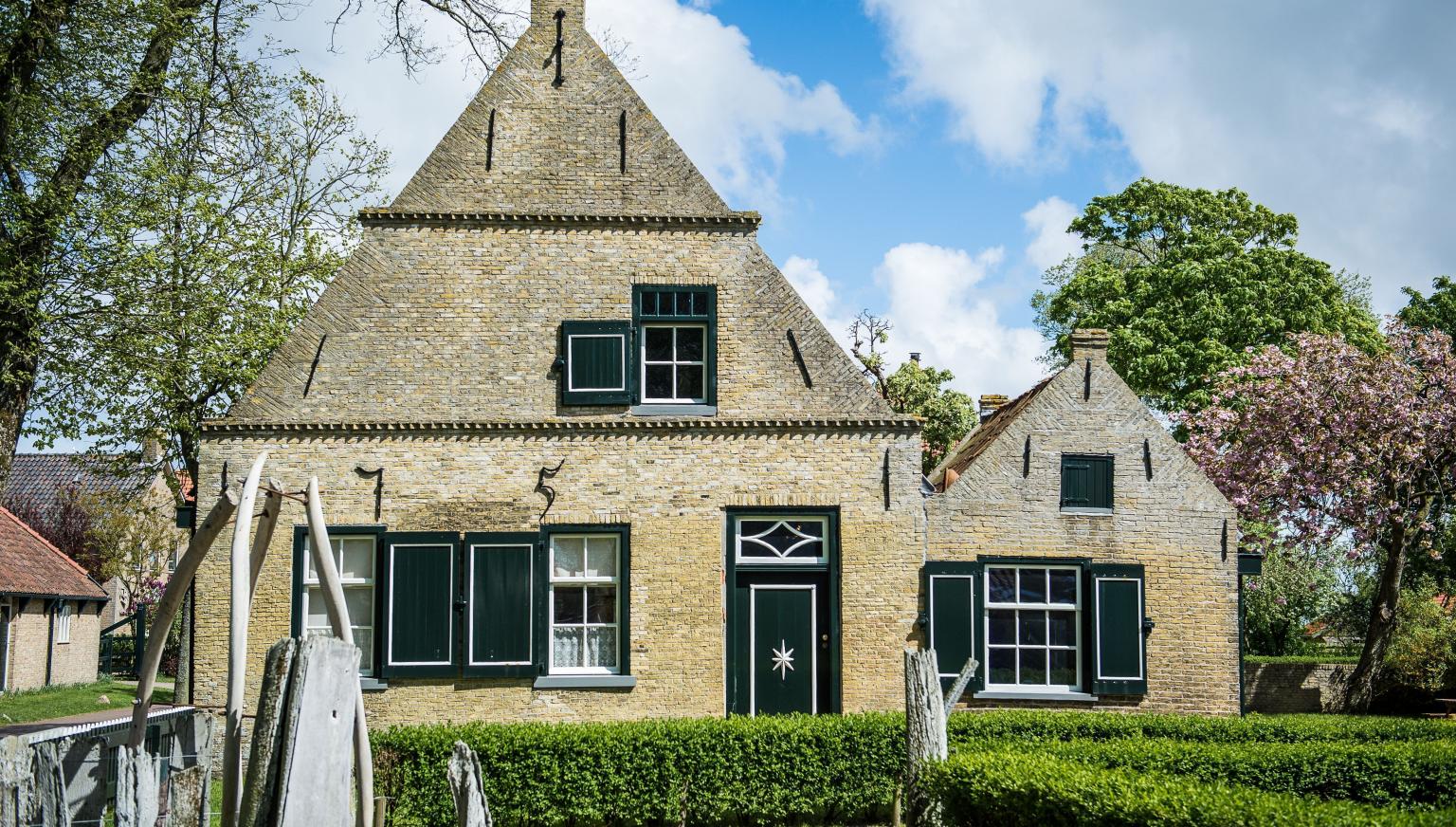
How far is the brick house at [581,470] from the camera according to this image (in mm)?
13906

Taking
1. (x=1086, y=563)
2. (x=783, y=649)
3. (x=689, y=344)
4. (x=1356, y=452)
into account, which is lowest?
(x=783, y=649)

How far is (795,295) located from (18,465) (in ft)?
118

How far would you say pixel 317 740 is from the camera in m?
5.91

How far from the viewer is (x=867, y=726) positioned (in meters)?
12.1

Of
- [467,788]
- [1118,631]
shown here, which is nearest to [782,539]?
[1118,631]

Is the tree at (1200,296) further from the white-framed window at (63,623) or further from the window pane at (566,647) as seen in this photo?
the white-framed window at (63,623)

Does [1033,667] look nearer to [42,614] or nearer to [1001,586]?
[1001,586]

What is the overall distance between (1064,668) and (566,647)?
5808 mm

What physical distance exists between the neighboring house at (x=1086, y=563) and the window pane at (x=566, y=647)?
4030 millimetres

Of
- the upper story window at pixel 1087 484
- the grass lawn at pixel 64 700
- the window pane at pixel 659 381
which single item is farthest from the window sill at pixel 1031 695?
the grass lawn at pixel 64 700

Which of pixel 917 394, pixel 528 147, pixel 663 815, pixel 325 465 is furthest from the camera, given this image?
pixel 917 394

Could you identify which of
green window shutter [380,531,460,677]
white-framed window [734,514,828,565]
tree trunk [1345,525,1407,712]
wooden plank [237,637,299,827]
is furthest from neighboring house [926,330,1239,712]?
wooden plank [237,637,299,827]

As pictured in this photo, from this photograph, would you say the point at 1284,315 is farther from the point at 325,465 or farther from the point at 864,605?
the point at 325,465

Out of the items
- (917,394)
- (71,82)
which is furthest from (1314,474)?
(71,82)
